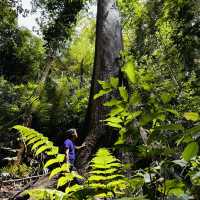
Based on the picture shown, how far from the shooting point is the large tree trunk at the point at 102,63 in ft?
19.2

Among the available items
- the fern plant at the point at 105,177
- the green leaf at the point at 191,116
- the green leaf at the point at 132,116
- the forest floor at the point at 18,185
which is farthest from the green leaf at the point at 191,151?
the forest floor at the point at 18,185

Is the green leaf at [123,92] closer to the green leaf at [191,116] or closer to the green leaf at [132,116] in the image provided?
the green leaf at [132,116]

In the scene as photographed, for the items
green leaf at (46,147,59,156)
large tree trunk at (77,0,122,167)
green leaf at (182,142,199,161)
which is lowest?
green leaf at (46,147,59,156)

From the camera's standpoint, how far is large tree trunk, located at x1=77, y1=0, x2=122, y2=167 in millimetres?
5867

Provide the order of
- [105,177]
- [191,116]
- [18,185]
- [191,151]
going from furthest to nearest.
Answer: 1. [18,185]
2. [105,177]
3. [191,116]
4. [191,151]

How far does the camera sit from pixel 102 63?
21.9 ft

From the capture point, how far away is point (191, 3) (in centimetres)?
1155

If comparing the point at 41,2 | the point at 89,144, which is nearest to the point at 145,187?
the point at 89,144

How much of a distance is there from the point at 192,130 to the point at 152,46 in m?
20.4

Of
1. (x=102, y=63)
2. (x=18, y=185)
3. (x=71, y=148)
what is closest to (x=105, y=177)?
(x=71, y=148)

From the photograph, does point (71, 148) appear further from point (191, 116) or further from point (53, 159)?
point (191, 116)

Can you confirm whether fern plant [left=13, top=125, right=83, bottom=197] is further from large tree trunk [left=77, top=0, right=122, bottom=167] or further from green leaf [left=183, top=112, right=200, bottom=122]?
large tree trunk [left=77, top=0, right=122, bottom=167]

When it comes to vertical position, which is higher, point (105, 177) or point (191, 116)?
point (191, 116)

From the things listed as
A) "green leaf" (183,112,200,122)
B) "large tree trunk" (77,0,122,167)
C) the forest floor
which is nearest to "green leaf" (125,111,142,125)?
"green leaf" (183,112,200,122)
